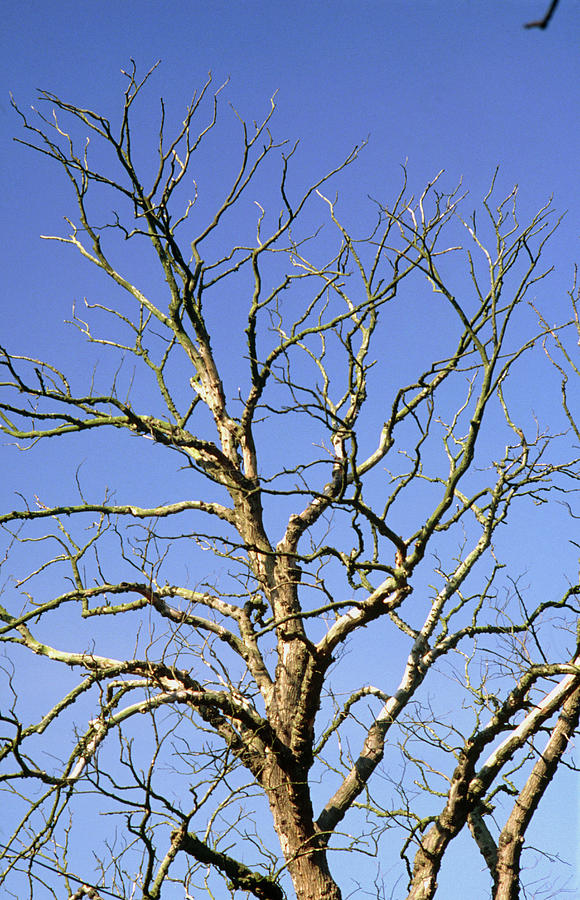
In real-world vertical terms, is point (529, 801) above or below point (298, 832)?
below

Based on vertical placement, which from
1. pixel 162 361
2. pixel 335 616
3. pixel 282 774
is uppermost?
pixel 162 361

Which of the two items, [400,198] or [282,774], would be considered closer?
[282,774]

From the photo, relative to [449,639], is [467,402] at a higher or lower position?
higher

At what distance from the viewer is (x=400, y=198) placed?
8.14 m

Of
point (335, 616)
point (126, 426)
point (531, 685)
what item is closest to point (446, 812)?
point (531, 685)

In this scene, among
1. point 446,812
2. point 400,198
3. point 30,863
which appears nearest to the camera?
point 30,863

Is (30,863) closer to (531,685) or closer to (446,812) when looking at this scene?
(446,812)

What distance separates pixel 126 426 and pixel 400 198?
352 centimetres

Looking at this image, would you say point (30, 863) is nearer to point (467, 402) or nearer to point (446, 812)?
point (446, 812)

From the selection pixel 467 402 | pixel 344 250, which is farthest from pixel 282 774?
pixel 344 250

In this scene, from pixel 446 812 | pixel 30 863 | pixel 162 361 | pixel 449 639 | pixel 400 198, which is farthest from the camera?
pixel 162 361

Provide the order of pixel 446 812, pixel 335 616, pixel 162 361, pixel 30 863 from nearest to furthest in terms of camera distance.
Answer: pixel 30 863
pixel 335 616
pixel 446 812
pixel 162 361

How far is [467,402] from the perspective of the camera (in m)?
8.25

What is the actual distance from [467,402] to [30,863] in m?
5.54
